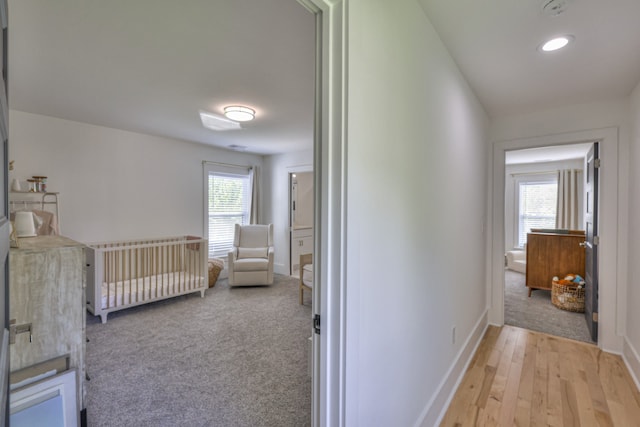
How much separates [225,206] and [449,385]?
454 centimetres

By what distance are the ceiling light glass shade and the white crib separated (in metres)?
1.92

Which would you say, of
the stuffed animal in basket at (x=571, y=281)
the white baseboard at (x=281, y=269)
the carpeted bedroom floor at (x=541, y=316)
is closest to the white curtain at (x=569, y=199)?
the carpeted bedroom floor at (x=541, y=316)

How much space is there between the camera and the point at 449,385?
201 cm

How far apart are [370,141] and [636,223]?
2.70m

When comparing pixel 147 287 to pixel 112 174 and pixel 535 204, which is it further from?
pixel 535 204

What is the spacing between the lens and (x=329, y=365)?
100 centimetres

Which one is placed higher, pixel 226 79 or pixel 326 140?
pixel 226 79

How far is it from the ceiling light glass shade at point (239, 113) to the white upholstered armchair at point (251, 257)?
2.26m

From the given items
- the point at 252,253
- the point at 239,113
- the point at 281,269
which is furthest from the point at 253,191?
the point at 239,113

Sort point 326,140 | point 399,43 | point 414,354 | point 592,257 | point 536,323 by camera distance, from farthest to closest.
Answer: point 536,323 → point 592,257 → point 414,354 → point 399,43 → point 326,140

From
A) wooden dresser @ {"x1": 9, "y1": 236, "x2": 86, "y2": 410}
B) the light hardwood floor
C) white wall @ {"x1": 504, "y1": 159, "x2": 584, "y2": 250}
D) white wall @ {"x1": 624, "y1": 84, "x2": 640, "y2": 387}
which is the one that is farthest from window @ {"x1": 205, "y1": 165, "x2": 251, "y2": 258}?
white wall @ {"x1": 504, "y1": 159, "x2": 584, "y2": 250}

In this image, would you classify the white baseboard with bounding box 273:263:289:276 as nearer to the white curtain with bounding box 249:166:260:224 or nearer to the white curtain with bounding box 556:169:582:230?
the white curtain with bounding box 249:166:260:224

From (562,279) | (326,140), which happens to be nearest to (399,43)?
(326,140)

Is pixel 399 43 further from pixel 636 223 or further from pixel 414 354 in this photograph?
pixel 636 223
